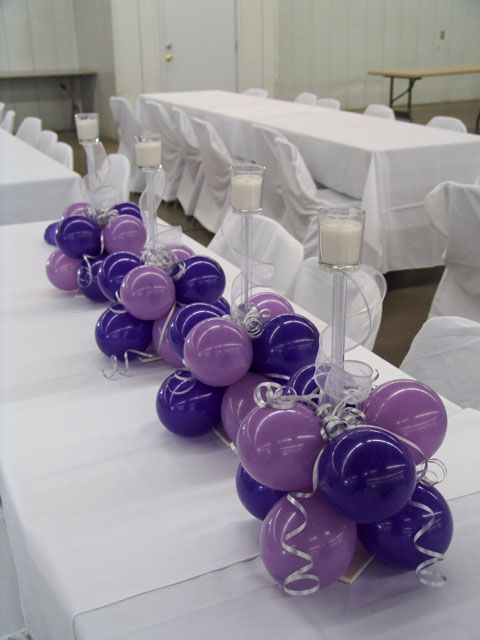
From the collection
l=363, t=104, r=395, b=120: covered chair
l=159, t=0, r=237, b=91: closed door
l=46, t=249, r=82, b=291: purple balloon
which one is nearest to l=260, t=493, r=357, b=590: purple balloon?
l=46, t=249, r=82, b=291: purple balloon

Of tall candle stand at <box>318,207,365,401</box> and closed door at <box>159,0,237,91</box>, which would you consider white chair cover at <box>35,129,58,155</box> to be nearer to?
closed door at <box>159,0,237,91</box>

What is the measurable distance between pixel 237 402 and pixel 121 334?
0.38 meters

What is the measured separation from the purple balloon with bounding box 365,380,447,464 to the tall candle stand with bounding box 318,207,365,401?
0.05m

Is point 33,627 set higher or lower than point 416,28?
lower

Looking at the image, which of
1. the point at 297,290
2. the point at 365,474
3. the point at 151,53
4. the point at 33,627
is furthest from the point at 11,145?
the point at 151,53

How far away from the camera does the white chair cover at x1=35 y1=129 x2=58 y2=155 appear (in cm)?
448

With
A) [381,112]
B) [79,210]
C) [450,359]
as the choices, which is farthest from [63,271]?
[381,112]

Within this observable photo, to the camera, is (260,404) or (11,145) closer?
(260,404)

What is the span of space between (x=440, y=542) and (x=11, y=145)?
3.79m

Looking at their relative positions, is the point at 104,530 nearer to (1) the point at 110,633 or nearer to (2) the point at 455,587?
(1) the point at 110,633

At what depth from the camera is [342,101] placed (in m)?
9.85

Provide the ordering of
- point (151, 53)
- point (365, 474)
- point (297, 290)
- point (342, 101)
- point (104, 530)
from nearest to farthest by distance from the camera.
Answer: point (365, 474) → point (104, 530) → point (297, 290) → point (151, 53) → point (342, 101)

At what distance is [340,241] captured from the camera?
85 cm

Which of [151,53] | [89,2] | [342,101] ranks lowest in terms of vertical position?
[342,101]
